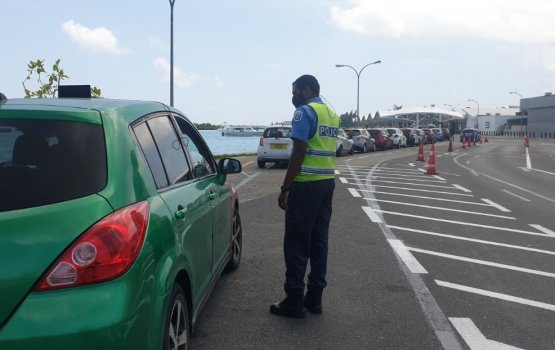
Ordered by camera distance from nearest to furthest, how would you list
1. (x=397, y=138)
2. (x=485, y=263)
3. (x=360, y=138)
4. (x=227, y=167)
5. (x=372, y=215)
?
(x=227, y=167) < (x=485, y=263) < (x=372, y=215) < (x=360, y=138) < (x=397, y=138)

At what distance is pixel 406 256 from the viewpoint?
6270 mm

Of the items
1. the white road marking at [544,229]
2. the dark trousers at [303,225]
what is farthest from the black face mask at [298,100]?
the white road marking at [544,229]

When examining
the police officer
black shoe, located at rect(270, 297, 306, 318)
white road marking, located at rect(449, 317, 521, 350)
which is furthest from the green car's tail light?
white road marking, located at rect(449, 317, 521, 350)

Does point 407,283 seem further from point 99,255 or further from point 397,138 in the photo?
point 397,138

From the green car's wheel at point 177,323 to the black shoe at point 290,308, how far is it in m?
1.23

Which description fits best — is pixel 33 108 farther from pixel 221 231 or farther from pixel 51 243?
pixel 221 231

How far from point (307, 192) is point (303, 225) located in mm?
246

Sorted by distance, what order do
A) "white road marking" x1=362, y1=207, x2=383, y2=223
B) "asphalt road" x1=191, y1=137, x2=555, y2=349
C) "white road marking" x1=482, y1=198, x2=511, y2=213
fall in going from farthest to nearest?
"white road marking" x1=482, y1=198, x2=511, y2=213
"white road marking" x1=362, y1=207, x2=383, y2=223
"asphalt road" x1=191, y1=137, x2=555, y2=349

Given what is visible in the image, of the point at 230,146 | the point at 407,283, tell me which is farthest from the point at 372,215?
the point at 230,146

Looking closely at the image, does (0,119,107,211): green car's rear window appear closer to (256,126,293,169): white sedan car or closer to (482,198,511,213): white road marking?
(482,198,511,213): white road marking

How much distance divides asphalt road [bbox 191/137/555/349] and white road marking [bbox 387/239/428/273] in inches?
0.5

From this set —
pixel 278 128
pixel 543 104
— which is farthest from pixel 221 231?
pixel 543 104

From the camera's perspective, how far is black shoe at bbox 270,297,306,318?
4.24 m

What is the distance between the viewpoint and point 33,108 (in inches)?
106
